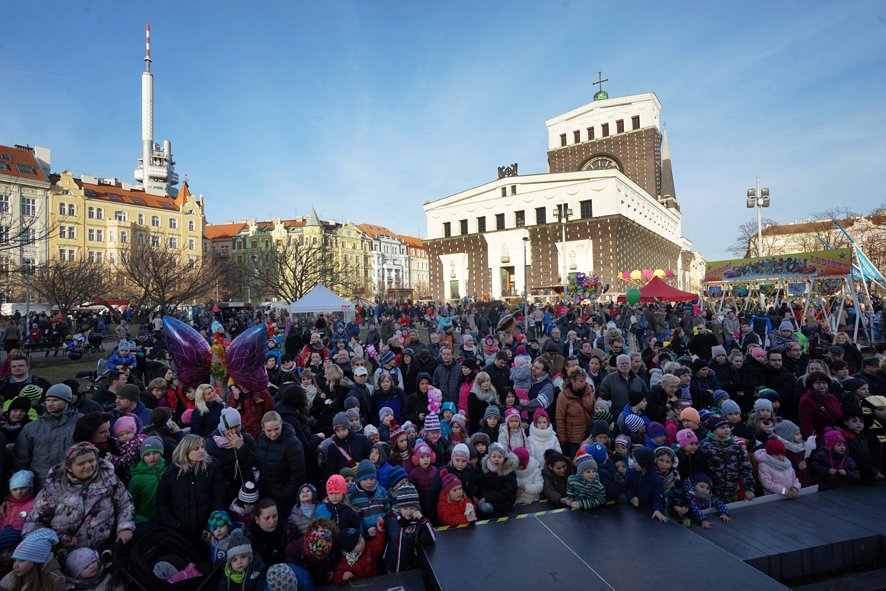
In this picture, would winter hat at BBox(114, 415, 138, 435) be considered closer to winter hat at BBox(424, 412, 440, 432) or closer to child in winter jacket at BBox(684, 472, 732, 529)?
winter hat at BBox(424, 412, 440, 432)

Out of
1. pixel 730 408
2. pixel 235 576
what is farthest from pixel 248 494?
pixel 730 408

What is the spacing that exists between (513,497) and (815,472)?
3.84 m

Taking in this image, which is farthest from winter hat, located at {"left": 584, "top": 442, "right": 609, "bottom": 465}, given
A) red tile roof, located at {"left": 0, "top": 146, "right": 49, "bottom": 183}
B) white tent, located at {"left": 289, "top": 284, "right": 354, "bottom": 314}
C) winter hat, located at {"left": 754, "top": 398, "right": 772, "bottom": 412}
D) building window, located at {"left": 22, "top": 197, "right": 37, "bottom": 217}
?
building window, located at {"left": 22, "top": 197, "right": 37, "bottom": 217}

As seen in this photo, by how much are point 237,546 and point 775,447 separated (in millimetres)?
5765

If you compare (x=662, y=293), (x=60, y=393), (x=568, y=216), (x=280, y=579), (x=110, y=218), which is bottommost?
(x=280, y=579)

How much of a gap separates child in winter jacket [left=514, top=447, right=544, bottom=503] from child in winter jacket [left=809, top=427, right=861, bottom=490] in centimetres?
344

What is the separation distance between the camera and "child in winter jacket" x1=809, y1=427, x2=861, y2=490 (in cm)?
564

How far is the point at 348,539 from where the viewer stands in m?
4.12

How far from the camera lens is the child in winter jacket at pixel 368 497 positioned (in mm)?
4453

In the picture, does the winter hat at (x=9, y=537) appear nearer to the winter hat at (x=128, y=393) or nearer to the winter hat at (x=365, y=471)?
the winter hat at (x=128, y=393)

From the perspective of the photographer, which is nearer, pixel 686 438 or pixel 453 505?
pixel 453 505

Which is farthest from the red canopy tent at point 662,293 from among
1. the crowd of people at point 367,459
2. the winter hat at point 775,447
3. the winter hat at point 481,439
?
the winter hat at point 481,439

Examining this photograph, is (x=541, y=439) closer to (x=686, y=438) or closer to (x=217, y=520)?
(x=686, y=438)

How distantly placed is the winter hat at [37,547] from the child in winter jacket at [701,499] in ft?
18.3
